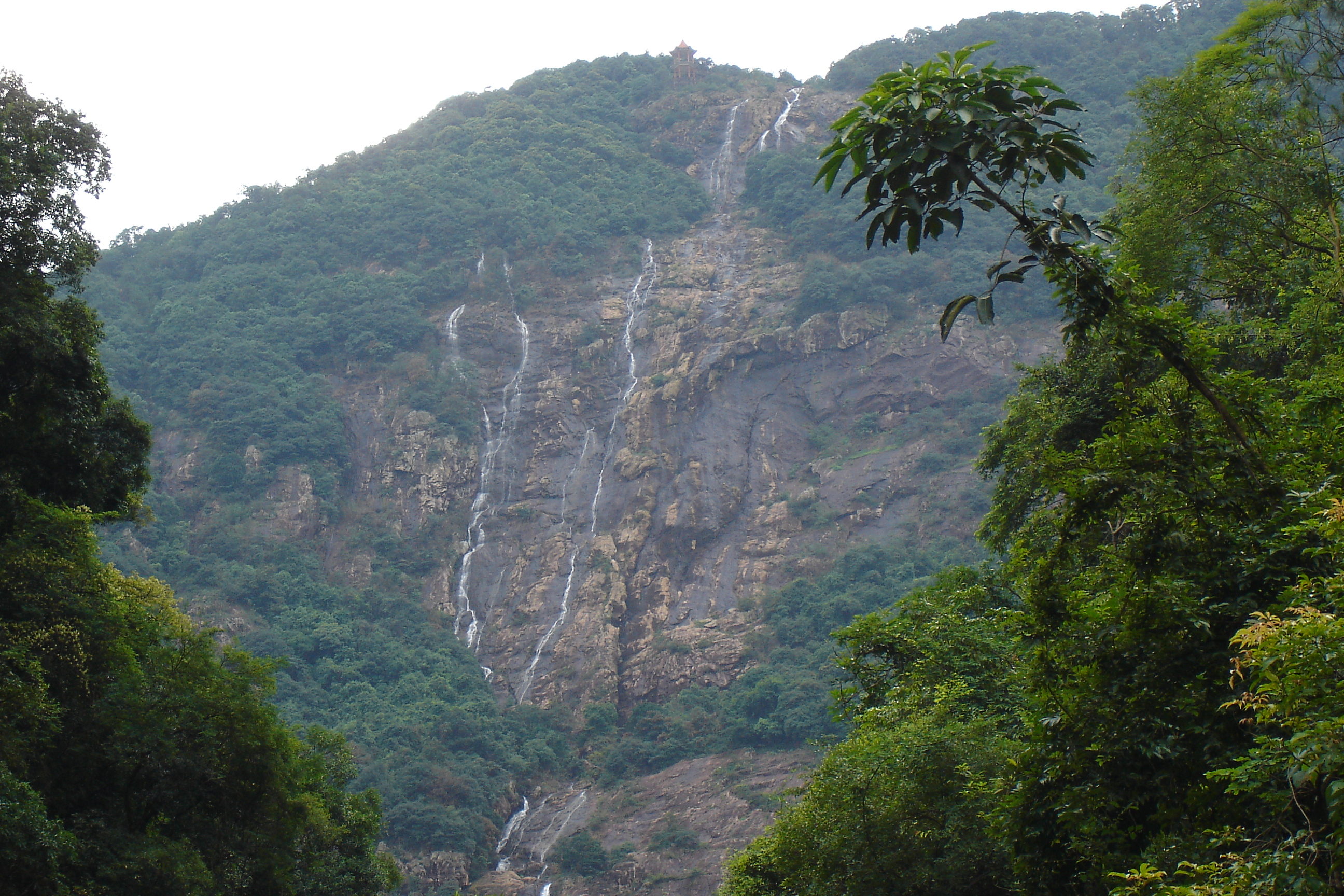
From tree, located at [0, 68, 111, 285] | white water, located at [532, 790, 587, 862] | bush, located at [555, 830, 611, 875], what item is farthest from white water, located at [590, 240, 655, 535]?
tree, located at [0, 68, 111, 285]

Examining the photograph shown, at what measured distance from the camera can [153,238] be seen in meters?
76.3

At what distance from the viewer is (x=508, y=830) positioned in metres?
41.1

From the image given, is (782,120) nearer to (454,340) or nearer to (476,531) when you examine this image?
(454,340)

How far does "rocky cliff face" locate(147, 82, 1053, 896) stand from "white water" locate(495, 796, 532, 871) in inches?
25.6

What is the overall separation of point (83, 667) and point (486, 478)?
44993mm

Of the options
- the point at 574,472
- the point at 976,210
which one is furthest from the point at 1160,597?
the point at 976,210

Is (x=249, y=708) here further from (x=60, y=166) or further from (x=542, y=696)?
(x=542, y=696)

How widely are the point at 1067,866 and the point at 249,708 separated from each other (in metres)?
13.1

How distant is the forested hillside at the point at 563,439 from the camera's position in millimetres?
44781

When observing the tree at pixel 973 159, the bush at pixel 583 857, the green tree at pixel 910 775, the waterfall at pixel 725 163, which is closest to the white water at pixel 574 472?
the bush at pixel 583 857

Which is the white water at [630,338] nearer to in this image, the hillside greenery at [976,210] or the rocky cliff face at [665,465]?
the rocky cliff face at [665,465]

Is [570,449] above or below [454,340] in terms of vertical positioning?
below

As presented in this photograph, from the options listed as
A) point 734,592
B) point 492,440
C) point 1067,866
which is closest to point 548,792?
point 734,592

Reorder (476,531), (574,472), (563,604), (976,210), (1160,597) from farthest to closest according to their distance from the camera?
(976,210)
(574,472)
(476,531)
(563,604)
(1160,597)
